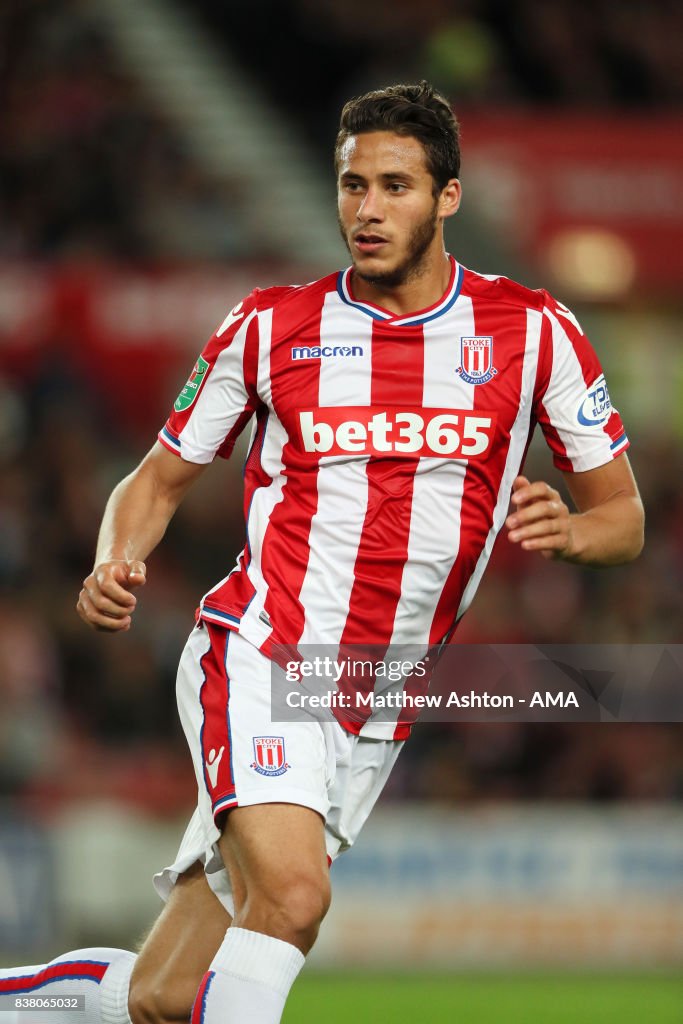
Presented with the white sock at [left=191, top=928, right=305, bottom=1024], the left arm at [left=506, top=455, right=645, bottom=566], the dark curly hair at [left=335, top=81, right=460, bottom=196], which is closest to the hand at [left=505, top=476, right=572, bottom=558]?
the left arm at [left=506, top=455, right=645, bottom=566]

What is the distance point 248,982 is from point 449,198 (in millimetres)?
2030

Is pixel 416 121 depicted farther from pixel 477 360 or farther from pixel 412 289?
pixel 477 360

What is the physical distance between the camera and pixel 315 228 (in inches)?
497

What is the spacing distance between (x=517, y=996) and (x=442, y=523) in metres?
4.72

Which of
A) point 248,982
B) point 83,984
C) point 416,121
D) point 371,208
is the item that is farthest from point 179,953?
point 416,121

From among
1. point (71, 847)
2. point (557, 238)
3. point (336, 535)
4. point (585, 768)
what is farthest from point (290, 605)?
point (557, 238)

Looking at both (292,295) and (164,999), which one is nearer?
(164,999)

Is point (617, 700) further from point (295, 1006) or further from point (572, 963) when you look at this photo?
point (572, 963)

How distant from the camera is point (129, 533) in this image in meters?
4.29

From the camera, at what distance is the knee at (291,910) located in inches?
149

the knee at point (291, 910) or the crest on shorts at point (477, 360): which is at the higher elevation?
the crest on shorts at point (477, 360)

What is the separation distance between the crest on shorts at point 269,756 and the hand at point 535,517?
30.4 inches

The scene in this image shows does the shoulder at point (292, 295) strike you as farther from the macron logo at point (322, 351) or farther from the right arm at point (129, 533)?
the right arm at point (129, 533)

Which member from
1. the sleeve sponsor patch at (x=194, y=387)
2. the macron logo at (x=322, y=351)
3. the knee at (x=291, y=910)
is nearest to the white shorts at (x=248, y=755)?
the knee at (x=291, y=910)
